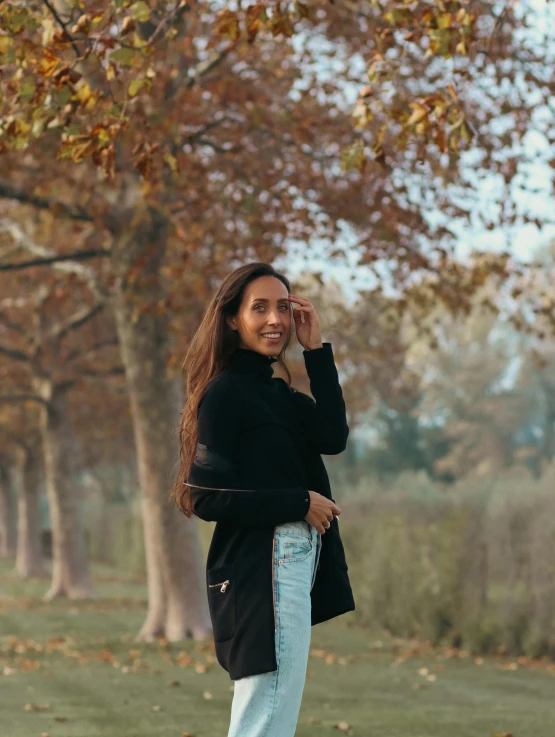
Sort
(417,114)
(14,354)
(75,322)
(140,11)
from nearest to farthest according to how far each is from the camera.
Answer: (140,11) < (417,114) < (14,354) < (75,322)

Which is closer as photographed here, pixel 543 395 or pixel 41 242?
pixel 41 242

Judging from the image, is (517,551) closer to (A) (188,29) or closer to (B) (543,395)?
(A) (188,29)

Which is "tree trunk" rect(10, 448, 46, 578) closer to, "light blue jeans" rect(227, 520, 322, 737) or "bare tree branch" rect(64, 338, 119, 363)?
"bare tree branch" rect(64, 338, 119, 363)

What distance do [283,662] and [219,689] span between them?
22.5ft

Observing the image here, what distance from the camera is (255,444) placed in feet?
14.1

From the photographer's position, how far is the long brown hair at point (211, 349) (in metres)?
4.55

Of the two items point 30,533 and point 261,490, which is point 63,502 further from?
point 261,490

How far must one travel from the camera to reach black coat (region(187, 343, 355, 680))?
4.17 metres

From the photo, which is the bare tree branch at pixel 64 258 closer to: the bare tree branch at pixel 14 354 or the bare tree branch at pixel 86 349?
the bare tree branch at pixel 14 354

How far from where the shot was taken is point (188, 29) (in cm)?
1524

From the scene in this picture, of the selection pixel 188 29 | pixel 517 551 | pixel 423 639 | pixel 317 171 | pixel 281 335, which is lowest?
pixel 423 639

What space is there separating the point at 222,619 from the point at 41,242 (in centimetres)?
2058

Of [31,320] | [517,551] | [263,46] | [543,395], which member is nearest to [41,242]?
[31,320]

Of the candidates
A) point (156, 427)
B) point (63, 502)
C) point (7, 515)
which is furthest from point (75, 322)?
point (7, 515)
